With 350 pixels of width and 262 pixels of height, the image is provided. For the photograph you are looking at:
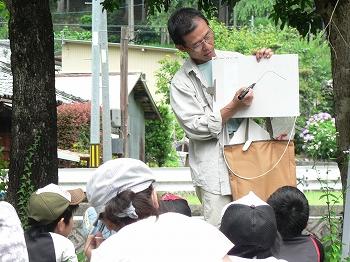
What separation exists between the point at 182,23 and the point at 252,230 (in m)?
1.51

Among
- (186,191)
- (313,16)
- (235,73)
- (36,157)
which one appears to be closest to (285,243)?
(235,73)

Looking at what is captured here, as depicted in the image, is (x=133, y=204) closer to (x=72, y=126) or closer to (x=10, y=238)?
(x=10, y=238)

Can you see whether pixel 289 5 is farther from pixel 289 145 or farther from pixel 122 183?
pixel 122 183

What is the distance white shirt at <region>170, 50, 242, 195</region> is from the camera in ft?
12.8

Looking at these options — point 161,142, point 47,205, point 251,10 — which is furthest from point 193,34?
point 251,10

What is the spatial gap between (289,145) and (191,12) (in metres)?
0.96

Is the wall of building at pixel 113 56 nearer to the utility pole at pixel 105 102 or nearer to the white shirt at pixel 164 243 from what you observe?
the utility pole at pixel 105 102

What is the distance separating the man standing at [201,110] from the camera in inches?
154

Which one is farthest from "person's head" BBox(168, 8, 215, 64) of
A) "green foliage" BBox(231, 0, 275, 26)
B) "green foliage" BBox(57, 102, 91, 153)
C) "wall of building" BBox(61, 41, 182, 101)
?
"green foliage" BBox(231, 0, 275, 26)

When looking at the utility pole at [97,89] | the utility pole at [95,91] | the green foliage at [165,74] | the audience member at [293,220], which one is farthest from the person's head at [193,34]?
the green foliage at [165,74]

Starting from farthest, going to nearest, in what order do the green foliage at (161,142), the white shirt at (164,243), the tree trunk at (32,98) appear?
the green foliage at (161,142) < the tree trunk at (32,98) < the white shirt at (164,243)

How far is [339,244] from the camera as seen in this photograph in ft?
13.1

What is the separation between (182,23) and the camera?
13.0 ft

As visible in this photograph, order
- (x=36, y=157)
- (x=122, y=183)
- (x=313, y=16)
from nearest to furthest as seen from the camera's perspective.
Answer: (x=122, y=183), (x=36, y=157), (x=313, y=16)
